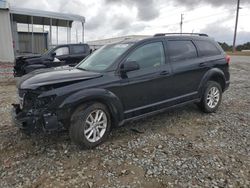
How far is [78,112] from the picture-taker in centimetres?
402

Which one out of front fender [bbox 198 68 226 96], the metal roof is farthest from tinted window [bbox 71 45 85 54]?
the metal roof

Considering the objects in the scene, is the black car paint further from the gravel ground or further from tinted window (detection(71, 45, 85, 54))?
tinted window (detection(71, 45, 85, 54))

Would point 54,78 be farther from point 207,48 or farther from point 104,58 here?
point 207,48

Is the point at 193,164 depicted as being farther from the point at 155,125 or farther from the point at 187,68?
the point at 187,68

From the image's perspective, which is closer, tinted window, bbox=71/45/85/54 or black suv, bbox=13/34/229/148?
black suv, bbox=13/34/229/148

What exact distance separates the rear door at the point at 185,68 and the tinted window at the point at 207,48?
0.64ft

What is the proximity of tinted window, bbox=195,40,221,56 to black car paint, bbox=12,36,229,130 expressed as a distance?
0.48ft

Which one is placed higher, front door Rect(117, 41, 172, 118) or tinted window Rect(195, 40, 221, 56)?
tinted window Rect(195, 40, 221, 56)

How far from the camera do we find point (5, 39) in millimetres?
19594

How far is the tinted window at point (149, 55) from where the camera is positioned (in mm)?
4787

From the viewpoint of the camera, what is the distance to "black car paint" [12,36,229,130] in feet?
12.8

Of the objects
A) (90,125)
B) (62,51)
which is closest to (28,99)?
(90,125)

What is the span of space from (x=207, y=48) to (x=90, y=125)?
350 centimetres

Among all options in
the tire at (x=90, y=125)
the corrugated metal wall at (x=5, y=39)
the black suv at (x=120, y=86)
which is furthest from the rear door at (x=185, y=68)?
the corrugated metal wall at (x=5, y=39)
